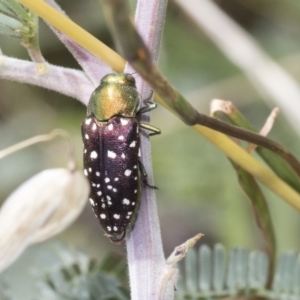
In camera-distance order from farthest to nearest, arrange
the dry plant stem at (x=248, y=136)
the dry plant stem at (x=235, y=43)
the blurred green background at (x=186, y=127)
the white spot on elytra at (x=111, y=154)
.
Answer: the blurred green background at (x=186, y=127), the dry plant stem at (x=235, y=43), the white spot on elytra at (x=111, y=154), the dry plant stem at (x=248, y=136)

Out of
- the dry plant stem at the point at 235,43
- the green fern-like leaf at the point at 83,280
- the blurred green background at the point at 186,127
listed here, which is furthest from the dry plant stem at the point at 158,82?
the blurred green background at the point at 186,127

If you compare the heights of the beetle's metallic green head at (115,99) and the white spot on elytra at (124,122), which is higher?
the beetle's metallic green head at (115,99)

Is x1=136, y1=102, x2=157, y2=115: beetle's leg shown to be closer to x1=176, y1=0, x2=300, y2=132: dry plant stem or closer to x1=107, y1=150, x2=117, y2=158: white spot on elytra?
x1=107, y1=150, x2=117, y2=158: white spot on elytra

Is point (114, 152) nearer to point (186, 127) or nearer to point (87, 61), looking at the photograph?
point (87, 61)

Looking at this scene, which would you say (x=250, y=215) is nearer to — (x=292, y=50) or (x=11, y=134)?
(x=292, y=50)

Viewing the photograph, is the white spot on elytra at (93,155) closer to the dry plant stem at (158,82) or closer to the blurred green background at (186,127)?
the dry plant stem at (158,82)

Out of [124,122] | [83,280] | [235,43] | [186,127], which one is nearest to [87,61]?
[124,122]
